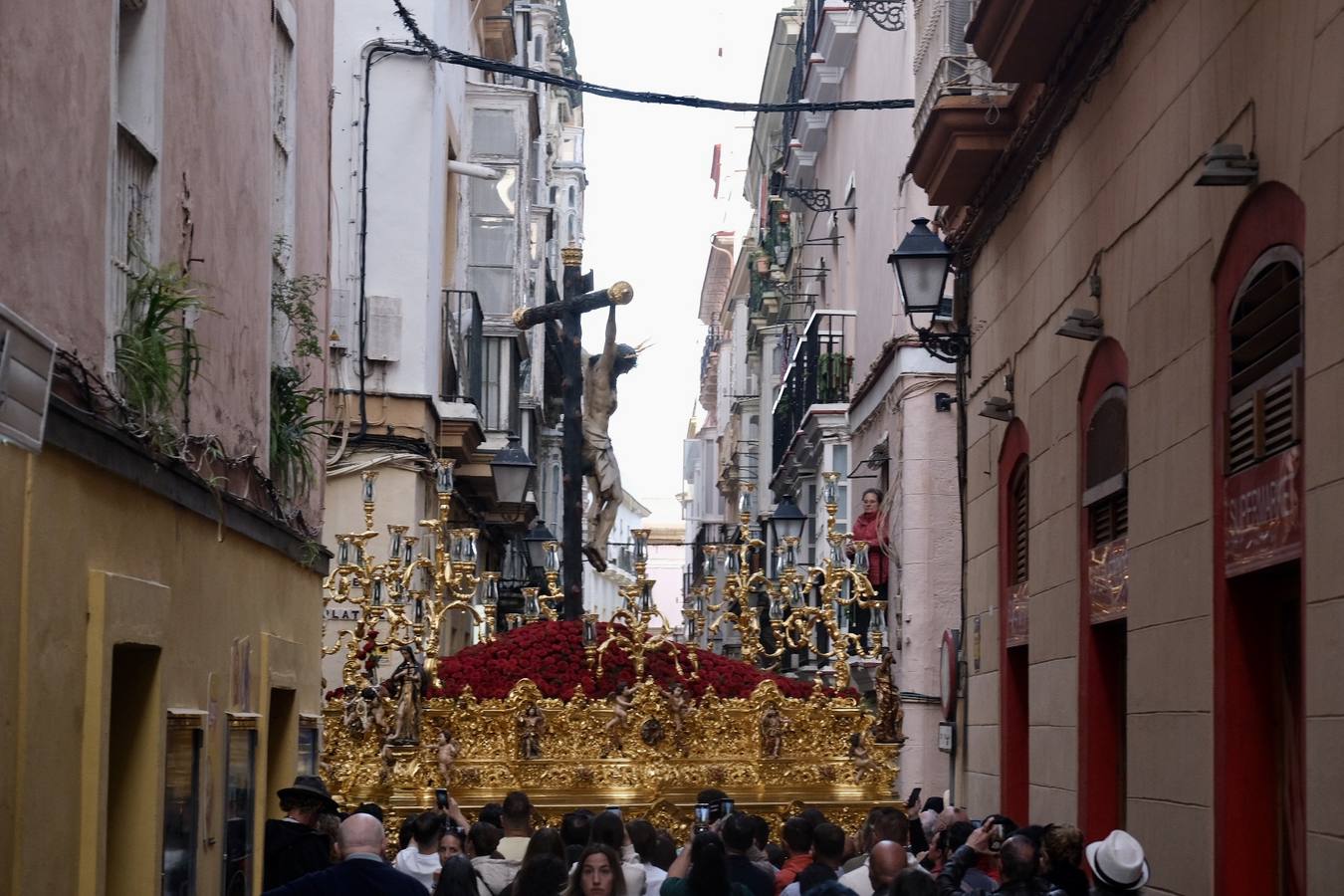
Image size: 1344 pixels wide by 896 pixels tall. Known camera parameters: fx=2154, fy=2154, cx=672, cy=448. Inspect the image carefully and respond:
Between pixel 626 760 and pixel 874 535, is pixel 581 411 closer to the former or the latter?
pixel 626 760

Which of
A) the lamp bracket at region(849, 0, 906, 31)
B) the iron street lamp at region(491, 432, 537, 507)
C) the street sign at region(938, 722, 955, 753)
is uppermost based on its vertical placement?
the lamp bracket at region(849, 0, 906, 31)

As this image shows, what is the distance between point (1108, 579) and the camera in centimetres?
1100

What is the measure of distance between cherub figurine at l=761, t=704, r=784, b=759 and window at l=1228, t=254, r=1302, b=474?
6693 millimetres

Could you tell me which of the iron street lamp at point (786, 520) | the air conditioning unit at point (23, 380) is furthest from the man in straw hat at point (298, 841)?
the iron street lamp at point (786, 520)

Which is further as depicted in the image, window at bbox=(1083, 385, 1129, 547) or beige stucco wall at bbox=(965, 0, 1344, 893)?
window at bbox=(1083, 385, 1129, 547)

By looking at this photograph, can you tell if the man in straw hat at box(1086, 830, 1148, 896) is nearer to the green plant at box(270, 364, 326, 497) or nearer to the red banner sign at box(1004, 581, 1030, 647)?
the red banner sign at box(1004, 581, 1030, 647)

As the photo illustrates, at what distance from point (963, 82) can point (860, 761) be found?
→ 469 centimetres

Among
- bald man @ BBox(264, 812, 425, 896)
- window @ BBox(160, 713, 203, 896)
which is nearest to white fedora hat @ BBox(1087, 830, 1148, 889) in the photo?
bald man @ BBox(264, 812, 425, 896)

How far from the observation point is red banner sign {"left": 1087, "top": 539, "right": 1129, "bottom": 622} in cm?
1065

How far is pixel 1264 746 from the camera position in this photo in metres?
8.45

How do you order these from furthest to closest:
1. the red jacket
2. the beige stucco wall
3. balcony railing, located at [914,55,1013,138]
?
the red jacket, balcony railing, located at [914,55,1013,138], the beige stucco wall

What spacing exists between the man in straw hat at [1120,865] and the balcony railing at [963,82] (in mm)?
7280

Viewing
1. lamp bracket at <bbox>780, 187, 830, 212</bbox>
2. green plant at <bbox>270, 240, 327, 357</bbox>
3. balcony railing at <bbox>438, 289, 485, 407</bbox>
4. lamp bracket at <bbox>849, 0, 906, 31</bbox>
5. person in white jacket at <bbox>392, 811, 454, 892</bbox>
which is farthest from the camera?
lamp bracket at <bbox>780, 187, 830, 212</bbox>

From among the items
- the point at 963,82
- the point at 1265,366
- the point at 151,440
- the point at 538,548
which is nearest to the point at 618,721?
the point at 963,82
